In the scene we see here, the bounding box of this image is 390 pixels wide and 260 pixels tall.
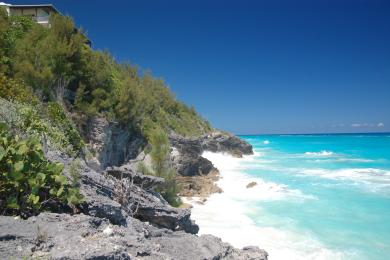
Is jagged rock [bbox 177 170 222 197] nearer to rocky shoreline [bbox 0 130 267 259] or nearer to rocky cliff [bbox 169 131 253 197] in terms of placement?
Answer: rocky cliff [bbox 169 131 253 197]

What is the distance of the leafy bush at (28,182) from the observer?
215 inches

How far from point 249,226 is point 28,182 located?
16.0 metres

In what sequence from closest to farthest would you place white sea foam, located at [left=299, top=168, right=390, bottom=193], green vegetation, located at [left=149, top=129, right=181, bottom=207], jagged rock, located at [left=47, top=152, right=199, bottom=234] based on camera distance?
jagged rock, located at [left=47, top=152, right=199, bottom=234] → green vegetation, located at [left=149, top=129, right=181, bottom=207] → white sea foam, located at [left=299, top=168, right=390, bottom=193]

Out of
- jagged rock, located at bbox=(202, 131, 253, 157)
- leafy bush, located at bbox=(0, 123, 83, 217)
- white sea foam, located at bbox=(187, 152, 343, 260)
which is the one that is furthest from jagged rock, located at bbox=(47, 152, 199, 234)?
jagged rock, located at bbox=(202, 131, 253, 157)

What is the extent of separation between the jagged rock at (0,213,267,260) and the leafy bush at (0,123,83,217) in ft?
1.45

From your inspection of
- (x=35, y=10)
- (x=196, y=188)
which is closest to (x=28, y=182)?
(x=196, y=188)

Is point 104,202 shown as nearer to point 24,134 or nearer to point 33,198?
point 33,198

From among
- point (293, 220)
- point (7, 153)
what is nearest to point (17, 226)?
point (7, 153)

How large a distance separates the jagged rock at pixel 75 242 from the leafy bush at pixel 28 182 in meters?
0.44

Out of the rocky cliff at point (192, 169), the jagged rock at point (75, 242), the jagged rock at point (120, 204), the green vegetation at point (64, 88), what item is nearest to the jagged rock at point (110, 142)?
the green vegetation at point (64, 88)

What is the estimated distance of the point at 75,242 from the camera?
4.70 metres

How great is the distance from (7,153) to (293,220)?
61.8ft

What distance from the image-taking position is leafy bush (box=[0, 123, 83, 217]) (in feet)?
17.9

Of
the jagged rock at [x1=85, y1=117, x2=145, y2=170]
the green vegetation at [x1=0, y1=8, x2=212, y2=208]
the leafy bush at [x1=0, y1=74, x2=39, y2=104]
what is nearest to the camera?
the leafy bush at [x1=0, y1=74, x2=39, y2=104]
